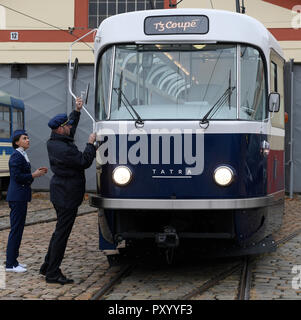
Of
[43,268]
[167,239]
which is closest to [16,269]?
[43,268]

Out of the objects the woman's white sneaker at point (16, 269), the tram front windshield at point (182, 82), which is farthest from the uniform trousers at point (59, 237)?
the tram front windshield at point (182, 82)

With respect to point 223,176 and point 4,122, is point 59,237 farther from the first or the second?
point 4,122

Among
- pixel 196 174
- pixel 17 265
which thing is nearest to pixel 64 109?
pixel 17 265

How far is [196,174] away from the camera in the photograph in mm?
6395

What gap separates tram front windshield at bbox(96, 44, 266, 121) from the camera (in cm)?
667

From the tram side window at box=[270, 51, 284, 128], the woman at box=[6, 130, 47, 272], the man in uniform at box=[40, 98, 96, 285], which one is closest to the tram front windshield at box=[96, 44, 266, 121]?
the man in uniform at box=[40, 98, 96, 285]

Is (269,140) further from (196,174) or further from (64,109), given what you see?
(64,109)

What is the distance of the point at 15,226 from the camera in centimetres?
725

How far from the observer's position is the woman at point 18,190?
7.16 m

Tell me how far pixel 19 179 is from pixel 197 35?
253 centimetres

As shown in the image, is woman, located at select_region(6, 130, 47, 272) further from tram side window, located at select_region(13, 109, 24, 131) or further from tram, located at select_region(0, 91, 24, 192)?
tram side window, located at select_region(13, 109, 24, 131)
